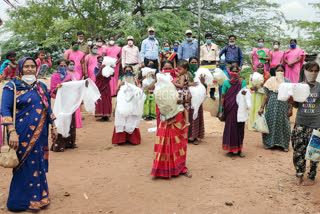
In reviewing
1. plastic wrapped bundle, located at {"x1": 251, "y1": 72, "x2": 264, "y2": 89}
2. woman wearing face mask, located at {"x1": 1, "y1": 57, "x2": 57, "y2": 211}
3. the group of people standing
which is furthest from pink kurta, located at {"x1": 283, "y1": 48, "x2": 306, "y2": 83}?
woman wearing face mask, located at {"x1": 1, "y1": 57, "x2": 57, "y2": 211}

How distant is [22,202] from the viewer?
4.24m

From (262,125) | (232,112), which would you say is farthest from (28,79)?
(262,125)

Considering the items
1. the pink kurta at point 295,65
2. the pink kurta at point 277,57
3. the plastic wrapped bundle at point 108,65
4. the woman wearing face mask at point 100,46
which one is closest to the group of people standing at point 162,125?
the plastic wrapped bundle at point 108,65

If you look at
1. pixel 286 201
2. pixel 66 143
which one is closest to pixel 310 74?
pixel 286 201

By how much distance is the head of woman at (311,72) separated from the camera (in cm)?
498

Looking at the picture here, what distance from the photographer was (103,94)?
10.4 m

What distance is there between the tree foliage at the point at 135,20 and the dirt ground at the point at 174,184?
754 cm

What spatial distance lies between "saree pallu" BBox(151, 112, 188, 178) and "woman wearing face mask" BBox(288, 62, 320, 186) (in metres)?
1.75

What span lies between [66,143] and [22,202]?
131 inches

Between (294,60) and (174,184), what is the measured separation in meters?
7.48

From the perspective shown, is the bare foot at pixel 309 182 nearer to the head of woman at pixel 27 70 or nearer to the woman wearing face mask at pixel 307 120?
the woman wearing face mask at pixel 307 120

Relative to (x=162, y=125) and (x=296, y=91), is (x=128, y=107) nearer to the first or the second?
(x=162, y=125)

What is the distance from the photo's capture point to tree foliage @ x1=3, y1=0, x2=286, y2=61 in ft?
46.1

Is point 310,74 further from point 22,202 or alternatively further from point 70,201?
point 22,202
